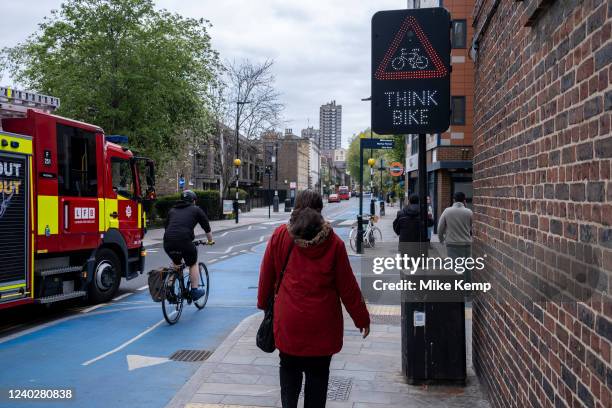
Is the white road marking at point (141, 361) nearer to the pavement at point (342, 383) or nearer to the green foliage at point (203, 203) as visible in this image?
the pavement at point (342, 383)

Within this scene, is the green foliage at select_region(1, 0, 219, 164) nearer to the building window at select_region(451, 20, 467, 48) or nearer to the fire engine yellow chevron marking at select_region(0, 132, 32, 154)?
the building window at select_region(451, 20, 467, 48)

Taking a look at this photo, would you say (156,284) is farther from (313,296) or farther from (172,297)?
(313,296)

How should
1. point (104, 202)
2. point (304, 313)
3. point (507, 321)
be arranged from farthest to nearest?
1. point (104, 202)
2. point (507, 321)
3. point (304, 313)

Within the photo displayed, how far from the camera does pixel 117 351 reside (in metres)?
6.91

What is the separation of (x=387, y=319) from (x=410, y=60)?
14.5 ft

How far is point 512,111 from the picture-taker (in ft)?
12.6

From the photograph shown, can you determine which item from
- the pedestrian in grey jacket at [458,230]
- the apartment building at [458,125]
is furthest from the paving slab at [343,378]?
the apartment building at [458,125]

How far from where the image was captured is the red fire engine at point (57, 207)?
7.73m

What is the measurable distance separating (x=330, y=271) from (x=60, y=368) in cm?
395

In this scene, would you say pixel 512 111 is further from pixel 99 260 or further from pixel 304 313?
pixel 99 260

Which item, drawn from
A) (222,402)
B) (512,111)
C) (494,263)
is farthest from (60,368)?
(512,111)

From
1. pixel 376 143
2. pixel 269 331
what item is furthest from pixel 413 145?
pixel 269 331

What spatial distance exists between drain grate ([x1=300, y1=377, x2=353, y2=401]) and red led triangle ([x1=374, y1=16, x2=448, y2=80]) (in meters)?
2.84

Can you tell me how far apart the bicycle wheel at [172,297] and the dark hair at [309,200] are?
15.5 ft
